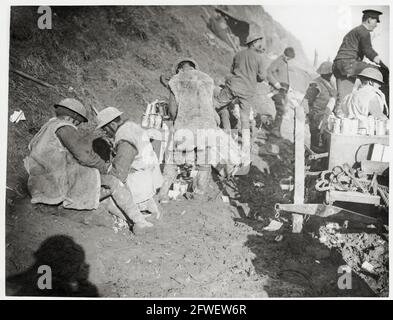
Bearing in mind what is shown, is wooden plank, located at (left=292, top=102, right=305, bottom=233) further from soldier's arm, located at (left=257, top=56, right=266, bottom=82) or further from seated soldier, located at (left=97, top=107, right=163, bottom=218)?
soldier's arm, located at (left=257, top=56, right=266, bottom=82)

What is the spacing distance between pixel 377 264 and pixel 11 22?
Answer: 20.8ft

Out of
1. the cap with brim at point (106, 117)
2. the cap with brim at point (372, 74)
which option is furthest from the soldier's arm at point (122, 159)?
the cap with brim at point (372, 74)

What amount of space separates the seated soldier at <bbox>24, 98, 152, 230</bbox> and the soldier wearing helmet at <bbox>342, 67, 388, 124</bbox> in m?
3.55

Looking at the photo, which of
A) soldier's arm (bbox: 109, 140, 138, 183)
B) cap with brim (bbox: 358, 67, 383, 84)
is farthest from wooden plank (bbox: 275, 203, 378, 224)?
soldier's arm (bbox: 109, 140, 138, 183)

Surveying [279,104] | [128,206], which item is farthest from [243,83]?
[128,206]

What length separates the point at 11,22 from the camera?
5.56 meters

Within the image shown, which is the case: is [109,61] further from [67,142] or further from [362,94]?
[362,94]

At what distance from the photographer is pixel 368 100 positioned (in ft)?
17.3

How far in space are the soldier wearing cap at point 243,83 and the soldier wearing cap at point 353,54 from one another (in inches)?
52.1

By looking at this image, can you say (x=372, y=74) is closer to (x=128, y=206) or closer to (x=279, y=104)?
(x=279, y=104)

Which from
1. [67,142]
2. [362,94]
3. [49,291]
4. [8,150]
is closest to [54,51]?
[8,150]

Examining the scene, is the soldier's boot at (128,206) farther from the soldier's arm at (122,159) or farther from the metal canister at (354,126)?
the metal canister at (354,126)

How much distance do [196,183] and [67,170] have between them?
2052 millimetres

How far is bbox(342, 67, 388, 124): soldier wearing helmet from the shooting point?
5227 mm
